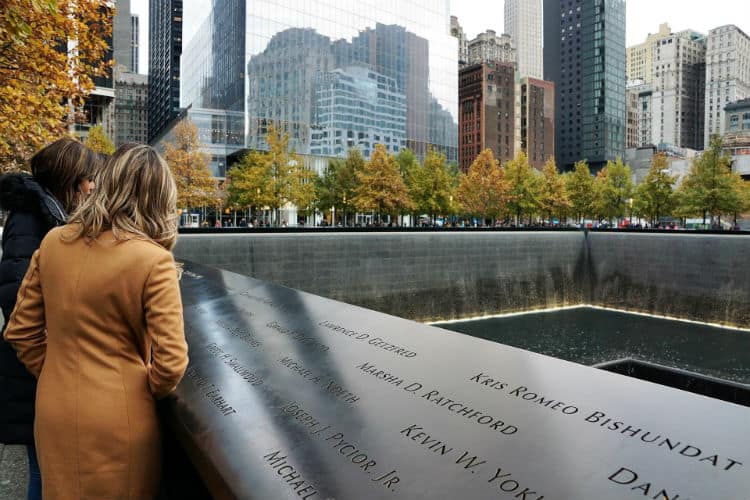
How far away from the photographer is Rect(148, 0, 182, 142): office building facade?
11094 centimetres

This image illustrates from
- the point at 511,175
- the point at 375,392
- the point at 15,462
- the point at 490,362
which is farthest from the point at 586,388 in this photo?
the point at 511,175

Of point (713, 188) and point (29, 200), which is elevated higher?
point (713, 188)

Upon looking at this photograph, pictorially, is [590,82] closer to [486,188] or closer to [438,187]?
[486,188]

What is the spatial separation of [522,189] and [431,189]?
949 cm

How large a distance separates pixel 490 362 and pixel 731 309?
24526mm

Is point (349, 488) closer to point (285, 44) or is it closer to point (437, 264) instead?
point (437, 264)

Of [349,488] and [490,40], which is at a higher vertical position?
[490,40]

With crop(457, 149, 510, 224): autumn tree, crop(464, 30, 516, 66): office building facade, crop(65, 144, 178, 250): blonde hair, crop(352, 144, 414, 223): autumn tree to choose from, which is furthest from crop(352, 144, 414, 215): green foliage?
crop(464, 30, 516, 66): office building facade

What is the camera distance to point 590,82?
152 metres

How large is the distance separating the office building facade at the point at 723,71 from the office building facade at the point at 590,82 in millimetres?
42176

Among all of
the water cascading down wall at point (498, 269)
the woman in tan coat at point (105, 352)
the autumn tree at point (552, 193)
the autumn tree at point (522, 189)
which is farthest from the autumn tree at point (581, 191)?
the woman in tan coat at point (105, 352)

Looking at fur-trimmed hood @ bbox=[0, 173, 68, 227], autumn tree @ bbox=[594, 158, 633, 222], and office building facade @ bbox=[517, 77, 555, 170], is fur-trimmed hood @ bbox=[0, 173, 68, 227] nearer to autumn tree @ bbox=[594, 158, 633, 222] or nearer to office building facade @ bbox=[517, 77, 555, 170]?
Result: autumn tree @ bbox=[594, 158, 633, 222]

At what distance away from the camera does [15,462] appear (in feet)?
13.9

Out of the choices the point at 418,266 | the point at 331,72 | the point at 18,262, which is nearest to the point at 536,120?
the point at 331,72
